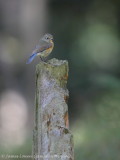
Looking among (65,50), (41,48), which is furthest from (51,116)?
(65,50)

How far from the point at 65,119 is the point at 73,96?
12.1m

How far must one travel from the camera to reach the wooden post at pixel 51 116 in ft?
15.2

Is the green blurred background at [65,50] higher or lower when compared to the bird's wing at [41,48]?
higher

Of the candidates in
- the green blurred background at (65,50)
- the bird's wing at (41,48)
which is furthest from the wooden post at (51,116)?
the green blurred background at (65,50)

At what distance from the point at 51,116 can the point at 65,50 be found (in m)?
12.5

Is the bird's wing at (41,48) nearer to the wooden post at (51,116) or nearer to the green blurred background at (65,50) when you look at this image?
the wooden post at (51,116)

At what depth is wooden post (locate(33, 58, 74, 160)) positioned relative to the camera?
4645mm

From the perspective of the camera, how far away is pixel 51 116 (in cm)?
472

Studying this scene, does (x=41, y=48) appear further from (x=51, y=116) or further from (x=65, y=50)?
(x=65, y=50)

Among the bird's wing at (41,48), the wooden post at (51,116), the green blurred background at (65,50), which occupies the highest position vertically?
the green blurred background at (65,50)

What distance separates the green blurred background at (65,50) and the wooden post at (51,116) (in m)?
7.80

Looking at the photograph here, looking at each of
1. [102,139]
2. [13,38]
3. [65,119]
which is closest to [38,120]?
[65,119]

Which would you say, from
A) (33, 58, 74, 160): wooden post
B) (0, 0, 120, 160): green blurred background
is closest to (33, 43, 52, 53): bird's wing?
(33, 58, 74, 160): wooden post

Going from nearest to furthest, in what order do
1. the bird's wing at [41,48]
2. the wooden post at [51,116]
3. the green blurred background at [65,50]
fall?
the wooden post at [51,116], the bird's wing at [41,48], the green blurred background at [65,50]
